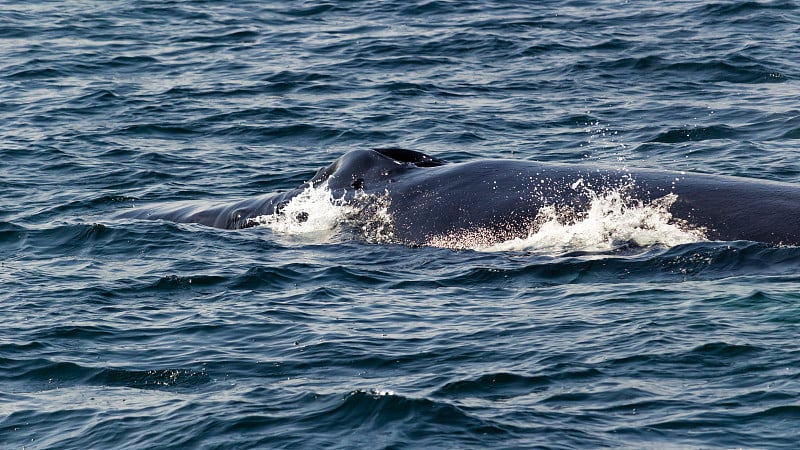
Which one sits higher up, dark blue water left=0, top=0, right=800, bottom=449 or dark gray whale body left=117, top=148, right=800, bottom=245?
dark gray whale body left=117, top=148, right=800, bottom=245

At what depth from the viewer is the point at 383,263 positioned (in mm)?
16141

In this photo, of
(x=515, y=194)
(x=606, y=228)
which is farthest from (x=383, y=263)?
(x=606, y=228)

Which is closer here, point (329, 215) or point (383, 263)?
point (383, 263)

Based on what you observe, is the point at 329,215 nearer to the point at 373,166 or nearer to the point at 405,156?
the point at 373,166

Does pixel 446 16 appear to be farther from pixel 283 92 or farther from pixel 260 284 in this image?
pixel 260 284

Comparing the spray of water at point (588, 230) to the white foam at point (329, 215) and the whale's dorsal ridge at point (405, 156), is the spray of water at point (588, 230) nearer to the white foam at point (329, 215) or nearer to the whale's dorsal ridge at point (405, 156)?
the white foam at point (329, 215)

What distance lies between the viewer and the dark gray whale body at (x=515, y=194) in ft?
48.1

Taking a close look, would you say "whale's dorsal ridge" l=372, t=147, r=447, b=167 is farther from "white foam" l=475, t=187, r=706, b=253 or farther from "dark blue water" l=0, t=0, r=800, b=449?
"white foam" l=475, t=187, r=706, b=253

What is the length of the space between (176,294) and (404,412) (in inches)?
210

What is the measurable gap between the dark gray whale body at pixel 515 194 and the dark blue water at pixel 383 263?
0.40 metres

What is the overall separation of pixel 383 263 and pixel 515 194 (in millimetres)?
1753

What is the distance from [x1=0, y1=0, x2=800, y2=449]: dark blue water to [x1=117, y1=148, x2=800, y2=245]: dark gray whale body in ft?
1.30

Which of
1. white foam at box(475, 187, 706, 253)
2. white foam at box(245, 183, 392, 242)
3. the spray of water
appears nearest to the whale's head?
white foam at box(245, 183, 392, 242)

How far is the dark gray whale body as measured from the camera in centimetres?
1467
